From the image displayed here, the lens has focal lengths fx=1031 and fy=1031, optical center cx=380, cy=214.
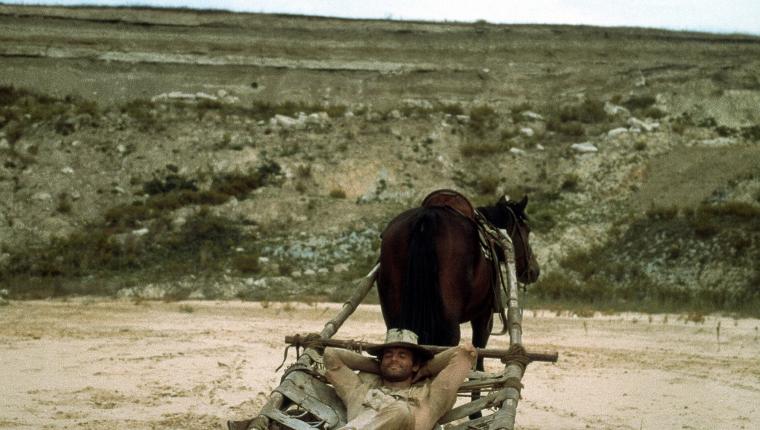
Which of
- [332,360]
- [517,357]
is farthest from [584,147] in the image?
[332,360]

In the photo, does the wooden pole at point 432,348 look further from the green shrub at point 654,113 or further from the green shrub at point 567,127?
the green shrub at point 654,113

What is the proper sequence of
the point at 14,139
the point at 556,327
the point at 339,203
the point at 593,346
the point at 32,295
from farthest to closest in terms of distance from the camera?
the point at 14,139 → the point at 339,203 → the point at 32,295 → the point at 556,327 → the point at 593,346

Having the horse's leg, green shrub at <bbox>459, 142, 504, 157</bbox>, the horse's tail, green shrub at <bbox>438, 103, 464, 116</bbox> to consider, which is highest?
green shrub at <bbox>438, 103, 464, 116</bbox>

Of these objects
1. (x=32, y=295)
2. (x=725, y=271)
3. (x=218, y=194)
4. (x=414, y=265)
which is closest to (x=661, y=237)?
(x=725, y=271)

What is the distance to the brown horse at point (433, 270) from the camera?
26.3ft

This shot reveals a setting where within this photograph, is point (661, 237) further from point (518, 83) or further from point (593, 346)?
point (518, 83)

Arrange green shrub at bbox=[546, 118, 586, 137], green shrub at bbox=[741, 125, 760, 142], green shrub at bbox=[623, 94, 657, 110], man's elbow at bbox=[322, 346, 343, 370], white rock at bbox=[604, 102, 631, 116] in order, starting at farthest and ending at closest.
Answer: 1. green shrub at bbox=[623, 94, 657, 110]
2. white rock at bbox=[604, 102, 631, 116]
3. green shrub at bbox=[546, 118, 586, 137]
4. green shrub at bbox=[741, 125, 760, 142]
5. man's elbow at bbox=[322, 346, 343, 370]

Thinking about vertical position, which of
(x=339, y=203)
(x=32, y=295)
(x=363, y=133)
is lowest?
(x=32, y=295)

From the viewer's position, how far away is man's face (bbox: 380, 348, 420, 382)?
7078mm

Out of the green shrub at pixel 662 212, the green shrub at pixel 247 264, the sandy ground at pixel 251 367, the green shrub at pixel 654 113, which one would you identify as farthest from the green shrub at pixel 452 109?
the sandy ground at pixel 251 367

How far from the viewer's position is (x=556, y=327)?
60.9 feet

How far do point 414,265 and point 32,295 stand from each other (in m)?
17.0

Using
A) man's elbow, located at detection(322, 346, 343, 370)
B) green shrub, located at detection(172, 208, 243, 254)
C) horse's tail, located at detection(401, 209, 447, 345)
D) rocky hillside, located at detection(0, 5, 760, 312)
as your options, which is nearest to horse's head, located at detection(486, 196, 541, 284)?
horse's tail, located at detection(401, 209, 447, 345)

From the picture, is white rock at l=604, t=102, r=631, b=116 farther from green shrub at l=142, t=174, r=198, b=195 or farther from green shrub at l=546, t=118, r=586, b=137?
green shrub at l=142, t=174, r=198, b=195
